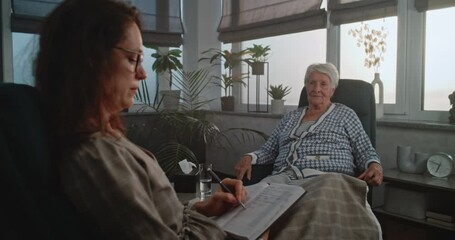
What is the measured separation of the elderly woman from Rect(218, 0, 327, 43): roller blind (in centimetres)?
82

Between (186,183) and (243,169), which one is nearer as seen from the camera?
(186,183)

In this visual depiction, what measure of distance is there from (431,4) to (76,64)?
2220 millimetres

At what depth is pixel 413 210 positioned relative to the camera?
6.58ft

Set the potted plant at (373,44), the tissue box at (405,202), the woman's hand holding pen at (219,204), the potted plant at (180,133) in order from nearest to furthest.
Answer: the woman's hand holding pen at (219,204) → the tissue box at (405,202) → the potted plant at (373,44) → the potted plant at (180,133)

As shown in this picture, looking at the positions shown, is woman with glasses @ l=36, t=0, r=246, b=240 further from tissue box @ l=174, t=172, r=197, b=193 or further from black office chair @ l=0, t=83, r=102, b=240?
tissue box @ l=174, t=172, r=197, b=193

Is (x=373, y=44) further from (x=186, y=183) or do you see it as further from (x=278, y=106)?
(x=186, y=183)

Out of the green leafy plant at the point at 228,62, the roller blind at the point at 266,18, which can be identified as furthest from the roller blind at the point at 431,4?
the green leafy plant at the point at 228,62

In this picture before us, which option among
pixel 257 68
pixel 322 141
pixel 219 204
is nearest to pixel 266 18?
pixel 257 68

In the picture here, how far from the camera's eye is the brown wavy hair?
2.35 feet

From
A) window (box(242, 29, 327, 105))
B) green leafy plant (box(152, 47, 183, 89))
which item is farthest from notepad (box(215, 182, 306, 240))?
green leafy plant (box(152, 47, 183, 89))

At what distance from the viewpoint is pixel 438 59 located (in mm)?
2373

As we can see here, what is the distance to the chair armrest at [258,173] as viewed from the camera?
215cm

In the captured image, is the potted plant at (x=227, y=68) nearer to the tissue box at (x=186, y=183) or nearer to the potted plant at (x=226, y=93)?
the potted plant at (x=226, y=93)

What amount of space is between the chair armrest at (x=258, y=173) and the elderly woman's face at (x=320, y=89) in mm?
465
